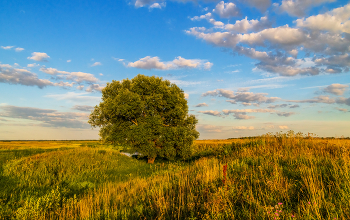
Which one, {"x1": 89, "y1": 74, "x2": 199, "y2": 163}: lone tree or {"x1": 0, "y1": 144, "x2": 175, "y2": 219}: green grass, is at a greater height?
{"x1": 89, "y1": 74, "x2": 199, "y2": 163}: lone tree

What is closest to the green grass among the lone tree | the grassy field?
the grassy field

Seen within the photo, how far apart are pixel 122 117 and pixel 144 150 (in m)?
5.79

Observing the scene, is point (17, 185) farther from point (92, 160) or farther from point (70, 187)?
point (92, 160)

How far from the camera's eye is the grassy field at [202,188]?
18.9ft

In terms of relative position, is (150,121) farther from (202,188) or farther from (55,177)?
(202,188)

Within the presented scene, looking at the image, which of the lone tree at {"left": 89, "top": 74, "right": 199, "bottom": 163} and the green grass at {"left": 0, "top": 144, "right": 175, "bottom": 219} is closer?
the green grass at {"left": 0, "top": 144, "right": 175, "bottom": 219}

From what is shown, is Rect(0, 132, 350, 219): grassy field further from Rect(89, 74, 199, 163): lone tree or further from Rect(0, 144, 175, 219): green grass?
Rect(89, 74, 199, 163): lone tree

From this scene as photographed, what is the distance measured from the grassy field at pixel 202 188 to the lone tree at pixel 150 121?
410 centimetres

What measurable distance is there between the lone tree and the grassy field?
410cm

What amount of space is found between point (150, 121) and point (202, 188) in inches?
678

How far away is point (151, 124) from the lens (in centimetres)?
2466

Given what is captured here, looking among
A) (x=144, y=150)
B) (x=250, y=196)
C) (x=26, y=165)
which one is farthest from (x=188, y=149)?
(x=250, y=196)

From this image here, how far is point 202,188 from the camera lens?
807 cm

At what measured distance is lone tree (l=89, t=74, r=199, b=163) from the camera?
80.8 feet
